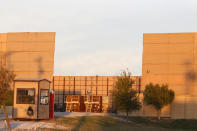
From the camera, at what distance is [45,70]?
53.6 meters

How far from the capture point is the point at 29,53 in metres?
55.0

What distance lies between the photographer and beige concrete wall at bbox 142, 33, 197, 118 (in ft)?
167

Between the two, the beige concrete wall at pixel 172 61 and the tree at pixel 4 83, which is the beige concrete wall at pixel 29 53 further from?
the tree at pixel 4 83

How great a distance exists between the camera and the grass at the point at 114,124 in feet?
89.0

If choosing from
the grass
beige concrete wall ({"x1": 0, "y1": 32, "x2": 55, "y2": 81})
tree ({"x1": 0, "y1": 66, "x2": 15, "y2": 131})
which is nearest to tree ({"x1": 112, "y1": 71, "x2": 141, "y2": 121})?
the grass

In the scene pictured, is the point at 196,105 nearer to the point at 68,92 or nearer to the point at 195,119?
the point at 195,119

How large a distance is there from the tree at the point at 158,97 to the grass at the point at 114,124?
5.81 feet

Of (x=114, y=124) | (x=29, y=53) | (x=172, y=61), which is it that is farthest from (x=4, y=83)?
(x=29, y=53)

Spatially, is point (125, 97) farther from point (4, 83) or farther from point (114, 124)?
point (4, 83)

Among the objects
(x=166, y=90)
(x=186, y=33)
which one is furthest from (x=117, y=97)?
(x=186, y=33)

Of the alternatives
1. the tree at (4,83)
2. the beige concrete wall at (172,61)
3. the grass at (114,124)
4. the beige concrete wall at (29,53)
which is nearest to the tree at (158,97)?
the grass at (114,124)

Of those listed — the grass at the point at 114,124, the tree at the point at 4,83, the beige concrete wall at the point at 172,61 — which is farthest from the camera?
the beige concrete wall at the point at 172,61

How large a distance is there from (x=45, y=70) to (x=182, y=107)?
20.1m

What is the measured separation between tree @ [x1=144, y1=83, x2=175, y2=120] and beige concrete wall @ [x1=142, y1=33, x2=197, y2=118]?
23.0ft
